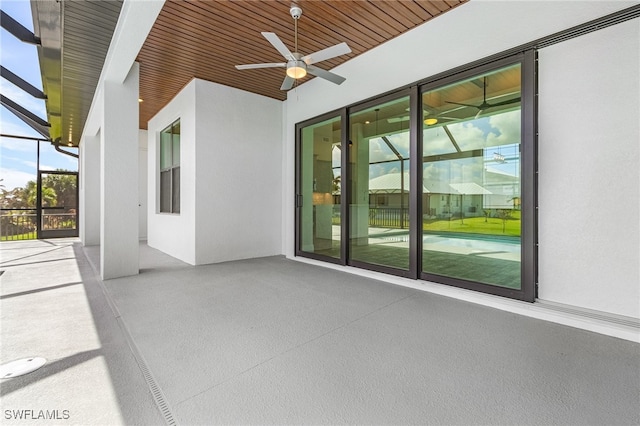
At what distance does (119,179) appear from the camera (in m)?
4.38

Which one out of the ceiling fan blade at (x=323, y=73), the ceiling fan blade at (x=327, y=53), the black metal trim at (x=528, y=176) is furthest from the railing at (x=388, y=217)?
the ceiling fan blade at (x=327, y=53)

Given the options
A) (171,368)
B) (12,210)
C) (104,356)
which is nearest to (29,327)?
(104,356)

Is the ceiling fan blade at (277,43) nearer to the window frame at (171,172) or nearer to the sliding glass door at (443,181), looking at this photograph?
the sliding glass door at (443,181)

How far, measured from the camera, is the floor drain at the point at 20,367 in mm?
1862

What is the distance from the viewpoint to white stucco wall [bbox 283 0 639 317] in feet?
8.15

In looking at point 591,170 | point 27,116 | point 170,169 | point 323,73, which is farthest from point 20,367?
point 27,116

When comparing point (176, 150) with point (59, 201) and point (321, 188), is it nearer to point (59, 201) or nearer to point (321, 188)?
point (321, 188)

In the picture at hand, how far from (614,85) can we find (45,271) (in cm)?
733

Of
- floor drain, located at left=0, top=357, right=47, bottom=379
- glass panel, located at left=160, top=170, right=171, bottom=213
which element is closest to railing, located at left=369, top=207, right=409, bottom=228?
floor drain, located at left=0, top=357, right=47, bottom=379

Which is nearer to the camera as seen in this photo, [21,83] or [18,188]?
[21,83]

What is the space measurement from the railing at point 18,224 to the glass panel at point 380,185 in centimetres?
981

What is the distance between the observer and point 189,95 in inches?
209

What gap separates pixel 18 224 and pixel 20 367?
958 centimetres

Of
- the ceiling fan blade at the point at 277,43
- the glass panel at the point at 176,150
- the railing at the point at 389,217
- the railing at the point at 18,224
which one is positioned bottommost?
the railing at the point at 18,224
